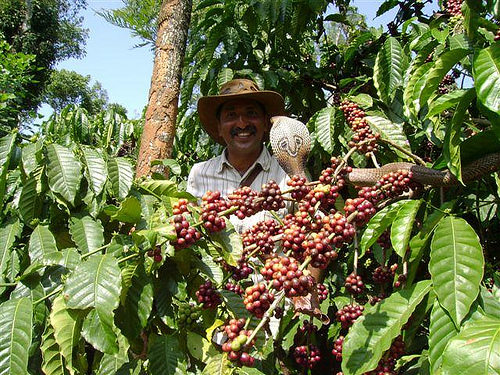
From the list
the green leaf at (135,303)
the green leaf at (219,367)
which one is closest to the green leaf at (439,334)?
the green leaf at (219,367)

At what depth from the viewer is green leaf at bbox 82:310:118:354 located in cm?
80

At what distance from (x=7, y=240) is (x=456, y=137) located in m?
1.20

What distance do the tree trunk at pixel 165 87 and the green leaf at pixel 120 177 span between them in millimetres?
969

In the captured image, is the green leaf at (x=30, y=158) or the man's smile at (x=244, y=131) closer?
the green leaf at (x=30, y=158)

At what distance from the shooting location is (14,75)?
22.1ft

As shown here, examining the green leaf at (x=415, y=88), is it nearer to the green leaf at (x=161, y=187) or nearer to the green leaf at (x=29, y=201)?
the green leaf at (x=161, y=187)

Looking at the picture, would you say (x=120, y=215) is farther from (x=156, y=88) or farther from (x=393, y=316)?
(x=156, y=88)

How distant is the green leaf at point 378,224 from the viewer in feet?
3.23

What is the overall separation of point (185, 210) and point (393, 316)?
1.57 feet

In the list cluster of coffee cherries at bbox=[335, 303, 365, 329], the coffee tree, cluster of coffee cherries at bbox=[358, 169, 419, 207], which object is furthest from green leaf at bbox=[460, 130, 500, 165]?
cluster of coffee cherries at bbox=[335, 303, 365, 329]

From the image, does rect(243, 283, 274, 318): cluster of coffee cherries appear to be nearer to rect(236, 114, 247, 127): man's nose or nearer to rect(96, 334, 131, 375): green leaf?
rect(96, 334, 131, 375): green leaf

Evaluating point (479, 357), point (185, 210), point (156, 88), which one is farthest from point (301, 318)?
point (156, 88)

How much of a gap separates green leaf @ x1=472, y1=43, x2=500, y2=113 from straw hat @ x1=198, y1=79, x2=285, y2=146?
125 cm

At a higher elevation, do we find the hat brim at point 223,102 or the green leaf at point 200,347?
the hat brim at point 223,102
